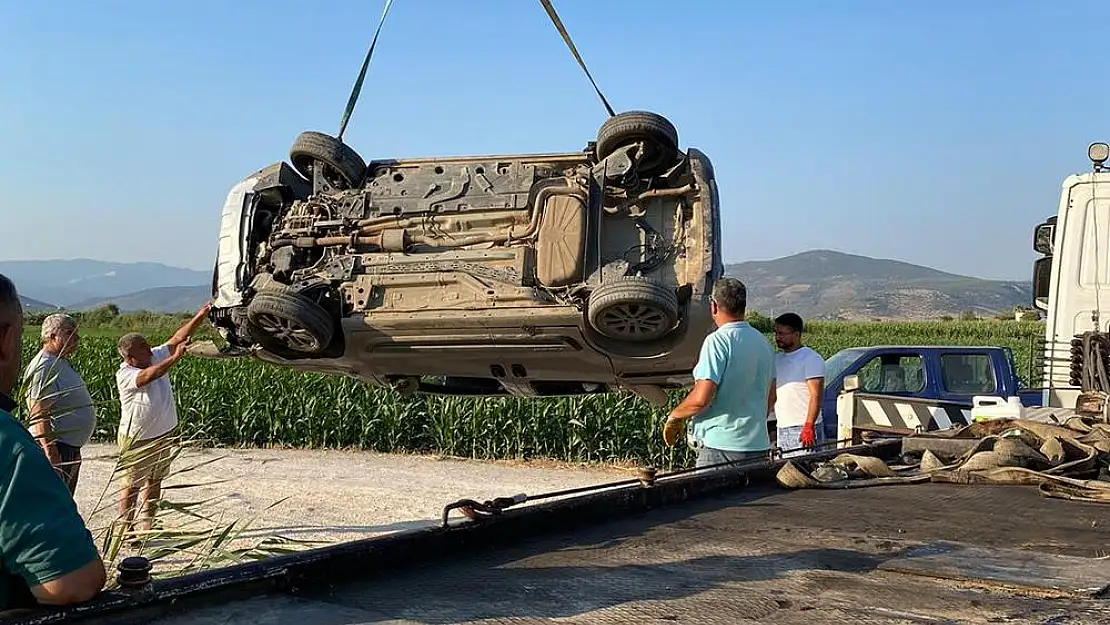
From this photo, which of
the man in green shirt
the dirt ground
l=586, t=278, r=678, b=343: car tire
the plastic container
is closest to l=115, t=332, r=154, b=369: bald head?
the dirt ground

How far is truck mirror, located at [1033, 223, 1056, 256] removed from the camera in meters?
9.71

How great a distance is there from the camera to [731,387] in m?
5.62

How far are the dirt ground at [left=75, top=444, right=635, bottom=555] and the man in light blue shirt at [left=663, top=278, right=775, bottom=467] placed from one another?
5525 mm

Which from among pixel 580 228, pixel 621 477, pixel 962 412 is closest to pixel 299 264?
pixel 580 228

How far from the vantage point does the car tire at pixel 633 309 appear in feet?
21.1

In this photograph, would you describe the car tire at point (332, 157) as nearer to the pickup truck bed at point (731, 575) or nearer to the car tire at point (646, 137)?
the car tire at point (646, 137)

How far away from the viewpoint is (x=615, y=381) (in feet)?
24.2

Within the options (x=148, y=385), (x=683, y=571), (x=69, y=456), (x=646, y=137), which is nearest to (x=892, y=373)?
(x=646, y=137)

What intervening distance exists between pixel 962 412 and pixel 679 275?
15.5 ft

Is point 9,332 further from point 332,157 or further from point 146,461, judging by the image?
point 332,157

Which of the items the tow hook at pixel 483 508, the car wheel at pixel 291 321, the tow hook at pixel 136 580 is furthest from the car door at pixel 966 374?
the tow hook at pixel 136 580

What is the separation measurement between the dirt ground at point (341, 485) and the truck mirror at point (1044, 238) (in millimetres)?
6035

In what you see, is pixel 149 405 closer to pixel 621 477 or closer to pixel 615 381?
pixel 615 381

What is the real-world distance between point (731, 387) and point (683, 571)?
2592 mm
